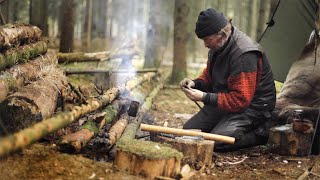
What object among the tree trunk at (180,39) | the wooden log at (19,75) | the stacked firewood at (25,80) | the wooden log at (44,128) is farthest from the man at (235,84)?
the tree trunk at (180,39)

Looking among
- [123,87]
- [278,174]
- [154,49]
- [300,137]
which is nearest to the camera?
[278,174]

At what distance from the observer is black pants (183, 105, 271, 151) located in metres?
5.41

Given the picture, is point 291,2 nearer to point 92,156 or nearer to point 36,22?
point 92,156

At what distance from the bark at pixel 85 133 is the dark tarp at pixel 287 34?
13.0ft

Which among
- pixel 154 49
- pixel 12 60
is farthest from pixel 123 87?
pixel 154 49

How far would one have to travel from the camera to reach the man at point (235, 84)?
5.23m

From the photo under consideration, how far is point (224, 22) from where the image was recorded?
17.4 ft

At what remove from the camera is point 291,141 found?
5277 mm

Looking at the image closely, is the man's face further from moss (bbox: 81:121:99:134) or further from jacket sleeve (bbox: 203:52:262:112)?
moss (bbox: 81:121:99:134)

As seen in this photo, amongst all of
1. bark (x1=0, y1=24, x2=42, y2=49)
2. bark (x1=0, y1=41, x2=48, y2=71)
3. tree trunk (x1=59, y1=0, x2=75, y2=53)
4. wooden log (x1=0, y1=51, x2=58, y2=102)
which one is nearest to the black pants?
wooden log (x1=0, y1=51, x2=58, y2=102)

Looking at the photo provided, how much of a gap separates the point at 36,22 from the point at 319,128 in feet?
26.3

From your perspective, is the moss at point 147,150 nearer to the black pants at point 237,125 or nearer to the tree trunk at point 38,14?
the black pants at point 237,125

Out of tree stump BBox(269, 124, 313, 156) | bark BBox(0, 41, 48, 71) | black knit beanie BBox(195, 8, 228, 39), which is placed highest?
black knit beanie BBox(195, 8, 228, 39)

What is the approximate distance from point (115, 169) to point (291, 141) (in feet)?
8.40
